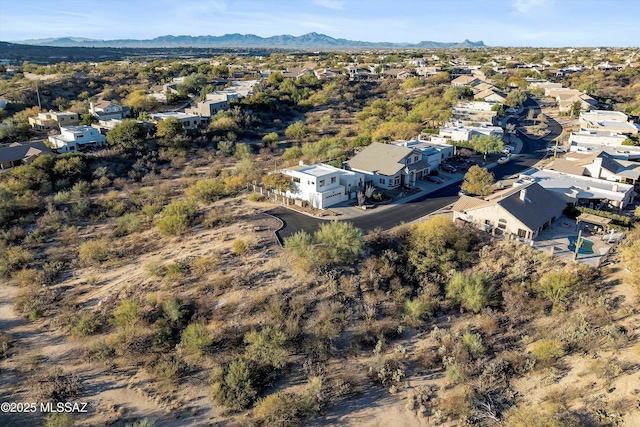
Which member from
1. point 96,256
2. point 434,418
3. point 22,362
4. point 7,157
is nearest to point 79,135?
point 7,157

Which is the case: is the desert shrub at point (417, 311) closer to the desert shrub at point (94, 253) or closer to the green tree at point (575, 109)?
the desert shrub at point (94, 253)

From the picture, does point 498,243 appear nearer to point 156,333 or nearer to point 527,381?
point 527,381

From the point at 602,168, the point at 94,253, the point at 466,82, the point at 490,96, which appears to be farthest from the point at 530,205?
the point at 466,82

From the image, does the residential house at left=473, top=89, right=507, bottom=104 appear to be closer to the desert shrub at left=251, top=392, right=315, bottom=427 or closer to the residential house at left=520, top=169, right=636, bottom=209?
the residential house at left=520, top=169, right=636, bottom=209

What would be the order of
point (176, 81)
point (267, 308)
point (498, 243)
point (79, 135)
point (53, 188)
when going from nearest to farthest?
point (267, 308)
point (498, 243)
point (53, 188)
point (79, 135)
point (176, 81)

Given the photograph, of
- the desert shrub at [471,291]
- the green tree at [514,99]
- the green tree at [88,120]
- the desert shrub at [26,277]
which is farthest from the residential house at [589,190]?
the green tree at [88,120]

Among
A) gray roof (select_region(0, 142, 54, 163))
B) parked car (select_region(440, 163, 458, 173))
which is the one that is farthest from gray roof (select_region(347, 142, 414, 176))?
gray roof (select_region(0, 142, 54, 163))

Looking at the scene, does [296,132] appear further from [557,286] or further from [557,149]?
[557,286]
